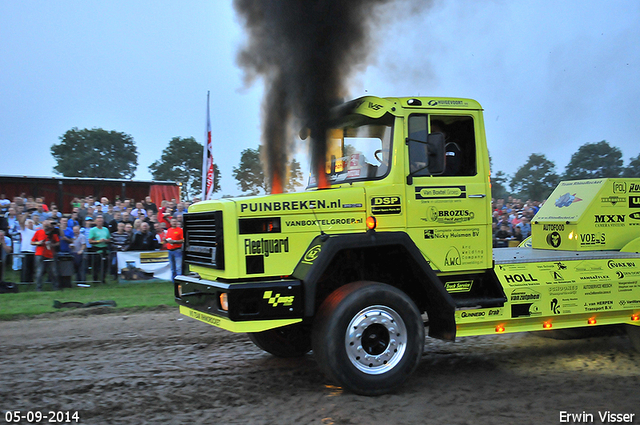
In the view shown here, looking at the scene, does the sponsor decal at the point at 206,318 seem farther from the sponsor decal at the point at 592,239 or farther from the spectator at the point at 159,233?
the spectator at the point at 159,233

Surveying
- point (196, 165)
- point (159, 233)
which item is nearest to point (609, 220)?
point (159, 233)

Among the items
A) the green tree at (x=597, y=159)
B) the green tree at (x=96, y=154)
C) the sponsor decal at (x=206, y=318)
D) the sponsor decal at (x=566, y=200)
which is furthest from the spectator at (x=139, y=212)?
the green tree at (x=96, y=154)

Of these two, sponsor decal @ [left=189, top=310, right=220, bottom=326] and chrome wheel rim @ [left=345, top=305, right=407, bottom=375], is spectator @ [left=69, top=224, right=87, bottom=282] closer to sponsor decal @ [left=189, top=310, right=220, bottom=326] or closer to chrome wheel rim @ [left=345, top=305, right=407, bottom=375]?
sponsor decal @ [left=189, top=310, right=220, bottom=326]

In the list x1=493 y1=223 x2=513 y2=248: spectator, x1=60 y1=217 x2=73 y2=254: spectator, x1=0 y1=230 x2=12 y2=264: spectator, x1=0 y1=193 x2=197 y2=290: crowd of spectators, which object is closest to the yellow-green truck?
x1=493 y1=223 x2=513 y2=248: spectator

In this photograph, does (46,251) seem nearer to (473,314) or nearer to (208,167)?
(208,167)

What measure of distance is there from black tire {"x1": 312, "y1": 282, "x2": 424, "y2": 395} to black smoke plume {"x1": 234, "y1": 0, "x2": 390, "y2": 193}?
1591mm

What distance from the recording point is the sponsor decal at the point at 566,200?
7134mm

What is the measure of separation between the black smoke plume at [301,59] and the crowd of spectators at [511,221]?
696 centimetres

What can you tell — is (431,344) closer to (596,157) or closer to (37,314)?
(37,314)

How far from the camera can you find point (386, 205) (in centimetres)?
532

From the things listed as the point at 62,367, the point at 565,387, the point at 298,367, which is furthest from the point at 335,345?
the point at 62,367

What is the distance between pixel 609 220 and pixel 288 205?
4298 millimetres

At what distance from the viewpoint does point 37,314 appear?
941cm

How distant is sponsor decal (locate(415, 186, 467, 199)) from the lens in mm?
5452
